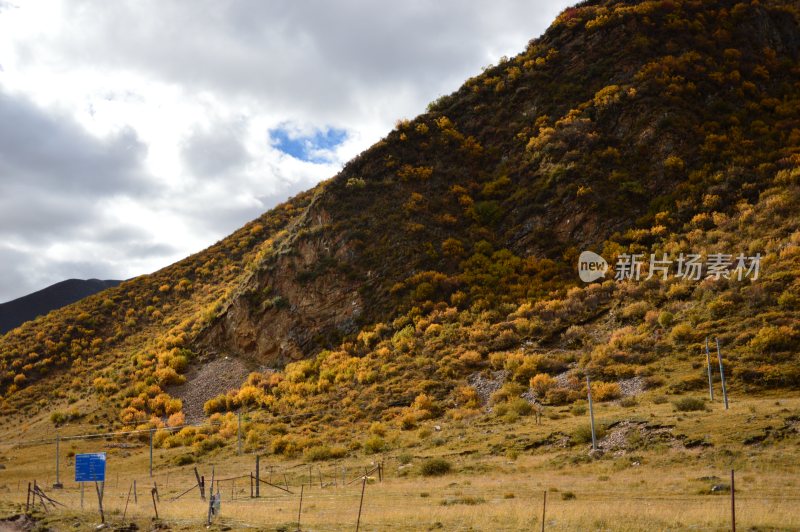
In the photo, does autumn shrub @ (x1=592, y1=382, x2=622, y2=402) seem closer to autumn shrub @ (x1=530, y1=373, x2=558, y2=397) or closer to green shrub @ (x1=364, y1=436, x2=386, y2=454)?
autumn shrub @ (x1=530, y1=373, x2=558, y2=397)

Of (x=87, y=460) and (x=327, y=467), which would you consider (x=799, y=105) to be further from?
(x=87, y=460)

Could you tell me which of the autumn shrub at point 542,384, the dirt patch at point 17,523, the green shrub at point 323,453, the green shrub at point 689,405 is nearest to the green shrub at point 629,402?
the green shrub at point 689,405

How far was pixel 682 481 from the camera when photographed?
1756 cm

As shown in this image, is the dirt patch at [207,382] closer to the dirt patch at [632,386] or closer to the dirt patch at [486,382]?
the dirt patch at [486,382]

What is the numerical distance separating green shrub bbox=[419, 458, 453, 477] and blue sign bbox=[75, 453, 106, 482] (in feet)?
40.7

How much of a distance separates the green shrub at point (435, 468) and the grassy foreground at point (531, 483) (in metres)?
0.37

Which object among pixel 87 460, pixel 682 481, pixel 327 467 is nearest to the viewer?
pixel 682 481

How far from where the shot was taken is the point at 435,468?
79.5ft

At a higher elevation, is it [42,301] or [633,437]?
[42,301]

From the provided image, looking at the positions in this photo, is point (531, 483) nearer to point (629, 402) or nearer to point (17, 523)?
point (629, 402)

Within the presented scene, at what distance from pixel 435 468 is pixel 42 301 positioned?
413 feet

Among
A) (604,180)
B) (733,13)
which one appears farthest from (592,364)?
(733,13)

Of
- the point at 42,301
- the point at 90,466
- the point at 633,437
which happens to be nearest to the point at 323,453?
the point at 90,466

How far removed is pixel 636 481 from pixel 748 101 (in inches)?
1999
